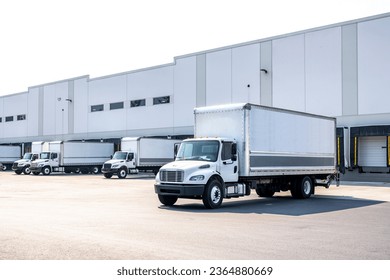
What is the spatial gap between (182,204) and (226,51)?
25488 millimetres

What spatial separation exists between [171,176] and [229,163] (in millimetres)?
2119

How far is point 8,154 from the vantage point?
193 ft

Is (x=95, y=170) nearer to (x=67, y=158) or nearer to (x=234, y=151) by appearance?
(x=67, y=158)

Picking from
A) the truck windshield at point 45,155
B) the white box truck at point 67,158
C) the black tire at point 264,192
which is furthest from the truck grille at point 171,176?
the truck windshield at point 45,155

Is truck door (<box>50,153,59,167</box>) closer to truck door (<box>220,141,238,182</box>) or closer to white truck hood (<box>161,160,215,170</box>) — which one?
white truck hood (<box>161,160,215,170</box>)

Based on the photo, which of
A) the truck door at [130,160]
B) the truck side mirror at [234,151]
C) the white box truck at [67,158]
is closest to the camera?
the truck side mirror at [234,151]

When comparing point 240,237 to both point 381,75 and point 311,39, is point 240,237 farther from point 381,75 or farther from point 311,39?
point 311,39

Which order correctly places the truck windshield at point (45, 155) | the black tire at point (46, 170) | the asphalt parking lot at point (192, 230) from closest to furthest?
the asphalt parking lot at point (192, 230) → the black tire at point (46, 170) → the truck windshield at point (45, 155)

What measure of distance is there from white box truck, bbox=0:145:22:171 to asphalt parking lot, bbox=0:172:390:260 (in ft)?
142

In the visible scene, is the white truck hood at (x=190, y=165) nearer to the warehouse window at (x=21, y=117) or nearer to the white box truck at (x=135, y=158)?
the white box truck at (x=135, y=158)

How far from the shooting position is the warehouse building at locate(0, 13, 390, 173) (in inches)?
1291

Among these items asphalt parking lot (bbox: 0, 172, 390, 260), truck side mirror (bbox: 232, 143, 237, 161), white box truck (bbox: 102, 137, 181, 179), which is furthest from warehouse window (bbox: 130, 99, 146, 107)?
truck side mirror (bbox: 232, 143, 237, 161)

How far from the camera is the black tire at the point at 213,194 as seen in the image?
16.0 metres
